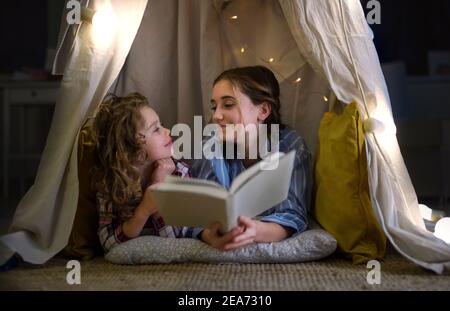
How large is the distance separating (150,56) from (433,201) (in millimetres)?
1990

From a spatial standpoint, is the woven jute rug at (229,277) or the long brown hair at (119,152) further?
the long brown hair at (119,152)

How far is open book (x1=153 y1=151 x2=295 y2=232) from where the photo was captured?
1.33 m

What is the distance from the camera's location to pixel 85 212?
1813 mm

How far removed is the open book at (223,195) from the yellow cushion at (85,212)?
1.36 feet

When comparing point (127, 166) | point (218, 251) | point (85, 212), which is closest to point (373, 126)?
point (218, 251)

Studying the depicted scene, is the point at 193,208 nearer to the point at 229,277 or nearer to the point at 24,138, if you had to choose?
the point at 229,277

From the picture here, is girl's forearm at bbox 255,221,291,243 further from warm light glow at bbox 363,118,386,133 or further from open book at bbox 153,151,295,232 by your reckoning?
warm light glow at bbox 363,118,386,133

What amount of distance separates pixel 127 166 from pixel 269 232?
393 millimetres

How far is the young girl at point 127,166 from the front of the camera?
1.69 m

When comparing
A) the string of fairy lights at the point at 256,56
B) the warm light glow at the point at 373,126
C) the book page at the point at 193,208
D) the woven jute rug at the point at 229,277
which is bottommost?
the woven jute rug at the point at 229,277

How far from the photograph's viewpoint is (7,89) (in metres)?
3.91

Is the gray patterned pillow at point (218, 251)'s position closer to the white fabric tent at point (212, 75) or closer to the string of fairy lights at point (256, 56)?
the white fabric tent at point (212, 75)

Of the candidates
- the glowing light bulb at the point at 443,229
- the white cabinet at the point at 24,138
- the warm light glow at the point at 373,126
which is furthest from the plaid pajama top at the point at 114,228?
the white cabinet at the point at 24,138
